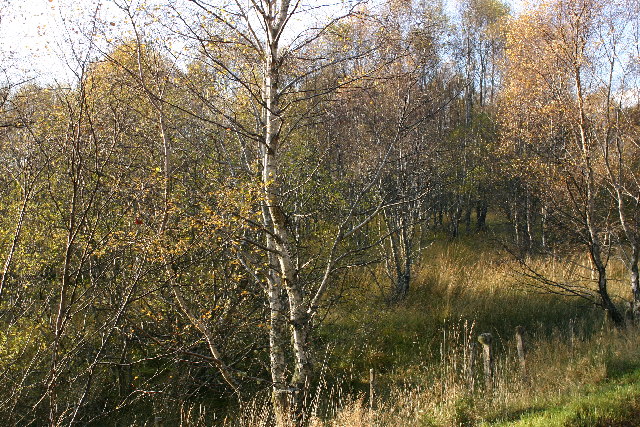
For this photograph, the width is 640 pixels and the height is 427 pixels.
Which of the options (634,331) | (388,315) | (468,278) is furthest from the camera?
(468,278)

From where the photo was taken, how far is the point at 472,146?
1922 centimetres

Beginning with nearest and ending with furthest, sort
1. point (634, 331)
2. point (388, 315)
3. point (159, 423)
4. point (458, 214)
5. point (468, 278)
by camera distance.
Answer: point (159, 423) → point (634, 331) → point (388, 315) → point (468, 278) → point (458, 214)

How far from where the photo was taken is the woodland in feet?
17.0

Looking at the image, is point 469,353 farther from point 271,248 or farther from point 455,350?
point 271,248

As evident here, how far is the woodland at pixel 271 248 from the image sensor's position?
5.18m

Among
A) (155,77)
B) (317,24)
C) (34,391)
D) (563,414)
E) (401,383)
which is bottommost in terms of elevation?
(401,383)

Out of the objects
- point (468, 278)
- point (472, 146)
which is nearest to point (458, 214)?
point (472, 146)

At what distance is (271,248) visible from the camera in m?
5.55

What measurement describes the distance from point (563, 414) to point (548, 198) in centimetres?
993

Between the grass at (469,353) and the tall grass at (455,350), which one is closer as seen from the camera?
the grass at (469,353)

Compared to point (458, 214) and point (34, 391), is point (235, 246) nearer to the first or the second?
point (34, 391)

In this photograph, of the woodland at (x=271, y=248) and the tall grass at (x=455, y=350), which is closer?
the woodland at (x=271, y=248)

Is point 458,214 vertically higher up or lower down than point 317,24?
lower down

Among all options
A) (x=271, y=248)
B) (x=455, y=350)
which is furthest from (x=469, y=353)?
(x=271, y=248)
